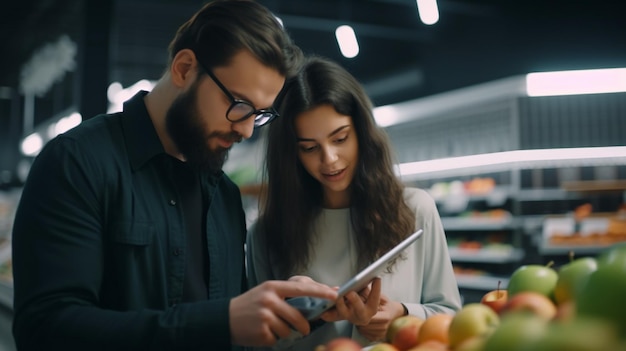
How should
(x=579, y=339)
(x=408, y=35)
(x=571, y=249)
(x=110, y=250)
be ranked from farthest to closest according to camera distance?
(x=408, y=35) < (x=571, y=249) < (x=110, y=250) < (x=579, y=339)

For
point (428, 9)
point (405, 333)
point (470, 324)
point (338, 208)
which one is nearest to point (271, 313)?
point (405, 333)

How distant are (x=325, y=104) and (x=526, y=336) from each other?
152cm

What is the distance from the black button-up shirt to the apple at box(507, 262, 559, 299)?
61cm

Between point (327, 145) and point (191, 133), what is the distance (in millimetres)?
560

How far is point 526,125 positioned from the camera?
29.9 feet

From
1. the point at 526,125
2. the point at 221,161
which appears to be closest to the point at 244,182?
the point at 221,161

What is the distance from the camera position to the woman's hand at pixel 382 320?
173 cm

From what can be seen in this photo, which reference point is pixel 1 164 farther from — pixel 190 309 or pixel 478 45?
pixel 190 309

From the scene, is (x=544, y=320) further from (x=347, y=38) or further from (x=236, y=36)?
(x=347, y=38)

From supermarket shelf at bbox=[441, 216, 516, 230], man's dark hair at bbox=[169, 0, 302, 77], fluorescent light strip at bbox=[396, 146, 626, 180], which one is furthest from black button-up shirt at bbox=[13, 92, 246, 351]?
fluorescent light strip at bbox=[396, 146, 626, 180]

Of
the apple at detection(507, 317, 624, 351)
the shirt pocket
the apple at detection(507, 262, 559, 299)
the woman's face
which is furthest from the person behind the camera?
the woman's face

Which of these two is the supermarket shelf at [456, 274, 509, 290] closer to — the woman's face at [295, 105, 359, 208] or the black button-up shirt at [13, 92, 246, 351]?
the woman's face at [295, 105, 359, 208]

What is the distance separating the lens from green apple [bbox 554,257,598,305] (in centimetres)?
114

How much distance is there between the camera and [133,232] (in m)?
1.57
